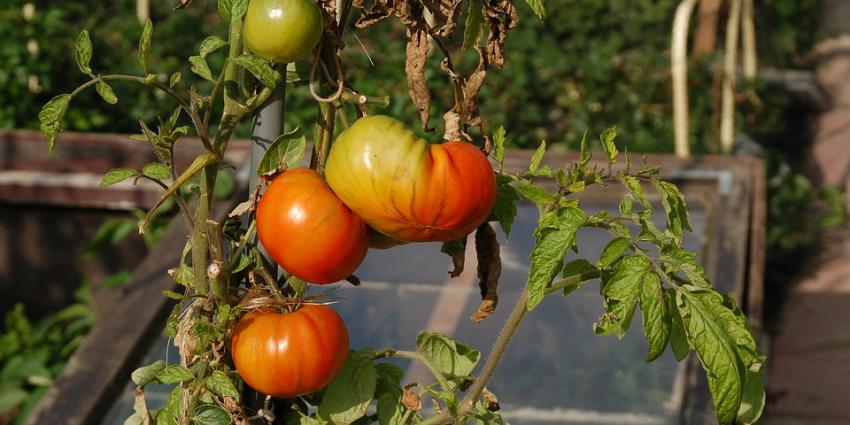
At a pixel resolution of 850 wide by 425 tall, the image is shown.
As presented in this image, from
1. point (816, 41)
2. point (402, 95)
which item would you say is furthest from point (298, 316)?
point (816, 41)

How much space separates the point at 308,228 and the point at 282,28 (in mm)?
216

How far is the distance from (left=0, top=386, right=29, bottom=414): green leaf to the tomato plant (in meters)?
2.29

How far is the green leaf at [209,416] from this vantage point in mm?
1349

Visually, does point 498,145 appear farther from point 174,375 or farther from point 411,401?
point 174,375

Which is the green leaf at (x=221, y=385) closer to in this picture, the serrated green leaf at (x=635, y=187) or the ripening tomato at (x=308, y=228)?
the ripening tomato at (x=308, y=228)

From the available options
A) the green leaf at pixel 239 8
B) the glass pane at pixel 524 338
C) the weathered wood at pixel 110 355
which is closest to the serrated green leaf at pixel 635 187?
the green leaf at pixel 239 8

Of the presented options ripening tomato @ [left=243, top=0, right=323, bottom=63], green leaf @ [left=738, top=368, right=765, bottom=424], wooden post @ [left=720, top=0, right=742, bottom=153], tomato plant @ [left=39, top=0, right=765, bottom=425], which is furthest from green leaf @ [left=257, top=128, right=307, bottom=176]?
wooden post @ [left=720, top=0, right=742, bottom=153]


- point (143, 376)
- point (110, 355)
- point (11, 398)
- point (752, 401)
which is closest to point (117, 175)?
point (143, 376)

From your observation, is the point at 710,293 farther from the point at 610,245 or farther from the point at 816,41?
the point at 816,41

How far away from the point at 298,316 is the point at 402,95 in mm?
3779

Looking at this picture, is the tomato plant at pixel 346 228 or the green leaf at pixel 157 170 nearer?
the tomato plant at pixel 346 228

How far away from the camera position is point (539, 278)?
127 cm

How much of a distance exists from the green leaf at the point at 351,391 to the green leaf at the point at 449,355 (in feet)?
0.30

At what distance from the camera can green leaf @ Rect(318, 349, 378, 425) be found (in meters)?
1.48
